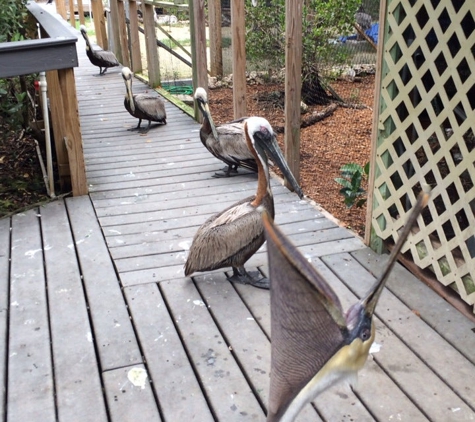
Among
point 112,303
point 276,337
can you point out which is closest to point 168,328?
point 112,303

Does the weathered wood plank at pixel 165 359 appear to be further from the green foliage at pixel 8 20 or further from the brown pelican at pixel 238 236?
the green foliage at pixel 8 20

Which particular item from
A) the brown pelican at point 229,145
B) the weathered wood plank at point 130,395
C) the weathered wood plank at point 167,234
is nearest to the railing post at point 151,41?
the brown pelican at point 229,145

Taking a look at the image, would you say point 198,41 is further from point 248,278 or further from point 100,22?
point 100,22

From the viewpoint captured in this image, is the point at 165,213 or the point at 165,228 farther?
the point at 165,213

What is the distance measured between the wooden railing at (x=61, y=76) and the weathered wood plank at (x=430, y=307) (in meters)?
2.40

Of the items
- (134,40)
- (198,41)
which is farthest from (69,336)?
(134,40)

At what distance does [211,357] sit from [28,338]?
3.04 ft

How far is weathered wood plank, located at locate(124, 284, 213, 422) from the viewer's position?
7.64 ft

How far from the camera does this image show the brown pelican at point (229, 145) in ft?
16.3

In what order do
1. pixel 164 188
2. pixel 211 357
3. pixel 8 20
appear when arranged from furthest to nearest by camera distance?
pixel 8 20, pixel 164 188, pixel 211 357

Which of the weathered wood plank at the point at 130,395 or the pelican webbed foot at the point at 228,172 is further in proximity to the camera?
the pelican webbed foot at the point at 228,172

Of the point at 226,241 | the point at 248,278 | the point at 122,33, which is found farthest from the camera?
the point at 122,33

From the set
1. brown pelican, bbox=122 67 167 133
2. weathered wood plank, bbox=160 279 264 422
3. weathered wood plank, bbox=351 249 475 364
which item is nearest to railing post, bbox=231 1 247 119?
brown pelican, bbox=122 67 167 133

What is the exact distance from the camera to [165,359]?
104 inches
